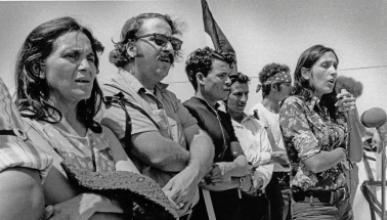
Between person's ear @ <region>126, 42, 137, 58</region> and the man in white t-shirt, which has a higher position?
person's ear @ <region>126, 42, 137, 58</region>

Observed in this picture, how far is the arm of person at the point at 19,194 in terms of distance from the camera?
0.50 metres

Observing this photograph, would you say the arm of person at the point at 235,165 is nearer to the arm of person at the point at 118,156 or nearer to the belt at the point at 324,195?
the belt at the point at 324,195

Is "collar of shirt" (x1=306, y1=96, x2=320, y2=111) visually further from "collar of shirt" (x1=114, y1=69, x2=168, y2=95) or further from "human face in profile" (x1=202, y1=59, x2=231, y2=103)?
"collar of shirt" (x1=114, y1=69, x2=168, y2=95)

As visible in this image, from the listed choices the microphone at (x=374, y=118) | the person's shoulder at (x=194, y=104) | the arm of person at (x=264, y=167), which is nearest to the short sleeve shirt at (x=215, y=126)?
the person's shoulder at (x=194, y=104)

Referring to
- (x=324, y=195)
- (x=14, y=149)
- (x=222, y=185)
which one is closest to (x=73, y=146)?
(x=14, y=149)

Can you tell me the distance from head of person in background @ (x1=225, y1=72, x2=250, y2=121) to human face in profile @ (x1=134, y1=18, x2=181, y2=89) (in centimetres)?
84

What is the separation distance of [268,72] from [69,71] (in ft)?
4.53

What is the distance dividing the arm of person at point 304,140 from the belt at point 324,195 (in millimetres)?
70

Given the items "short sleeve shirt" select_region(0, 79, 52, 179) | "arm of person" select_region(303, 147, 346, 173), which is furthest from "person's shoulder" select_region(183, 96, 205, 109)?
"short sleeve shirt" select_region(0, 79, 52, 179)

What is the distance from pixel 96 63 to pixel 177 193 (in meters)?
0.32

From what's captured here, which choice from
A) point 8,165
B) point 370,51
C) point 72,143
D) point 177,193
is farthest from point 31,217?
point 370,51

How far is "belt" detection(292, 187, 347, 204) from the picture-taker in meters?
1.42

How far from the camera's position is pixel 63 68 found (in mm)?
939

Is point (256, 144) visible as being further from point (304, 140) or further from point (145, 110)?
point (145, 110)
